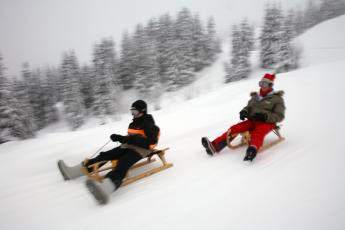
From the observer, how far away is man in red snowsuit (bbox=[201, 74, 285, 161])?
5.03m

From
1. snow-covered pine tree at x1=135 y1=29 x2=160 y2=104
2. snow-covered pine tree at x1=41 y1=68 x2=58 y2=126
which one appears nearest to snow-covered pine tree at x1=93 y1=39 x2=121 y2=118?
snow-covered pine tree at x1=135 y1=29 x2=160 y2=104

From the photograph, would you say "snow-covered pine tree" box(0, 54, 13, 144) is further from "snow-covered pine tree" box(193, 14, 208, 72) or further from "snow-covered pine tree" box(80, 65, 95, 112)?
"snow-covered pine tree" box(193, 14, 208, 72)

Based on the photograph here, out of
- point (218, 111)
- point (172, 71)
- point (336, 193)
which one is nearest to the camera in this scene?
point (336, 193)

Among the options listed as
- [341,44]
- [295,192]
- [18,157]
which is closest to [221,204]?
[295,192]

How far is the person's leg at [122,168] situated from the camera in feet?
13.2

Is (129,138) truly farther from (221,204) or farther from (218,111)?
(218,111)

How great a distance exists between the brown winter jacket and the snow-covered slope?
0.68 metres

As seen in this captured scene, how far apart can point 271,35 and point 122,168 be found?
117 ft

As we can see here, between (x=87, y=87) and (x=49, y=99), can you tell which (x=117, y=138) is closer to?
(x=87, y=87)

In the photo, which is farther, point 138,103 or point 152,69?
point 152,69

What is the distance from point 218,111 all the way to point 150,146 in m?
4.99

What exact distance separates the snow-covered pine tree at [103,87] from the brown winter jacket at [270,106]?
2942cm

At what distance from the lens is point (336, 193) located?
3301mm

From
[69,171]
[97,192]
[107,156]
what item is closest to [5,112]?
[69,171]
